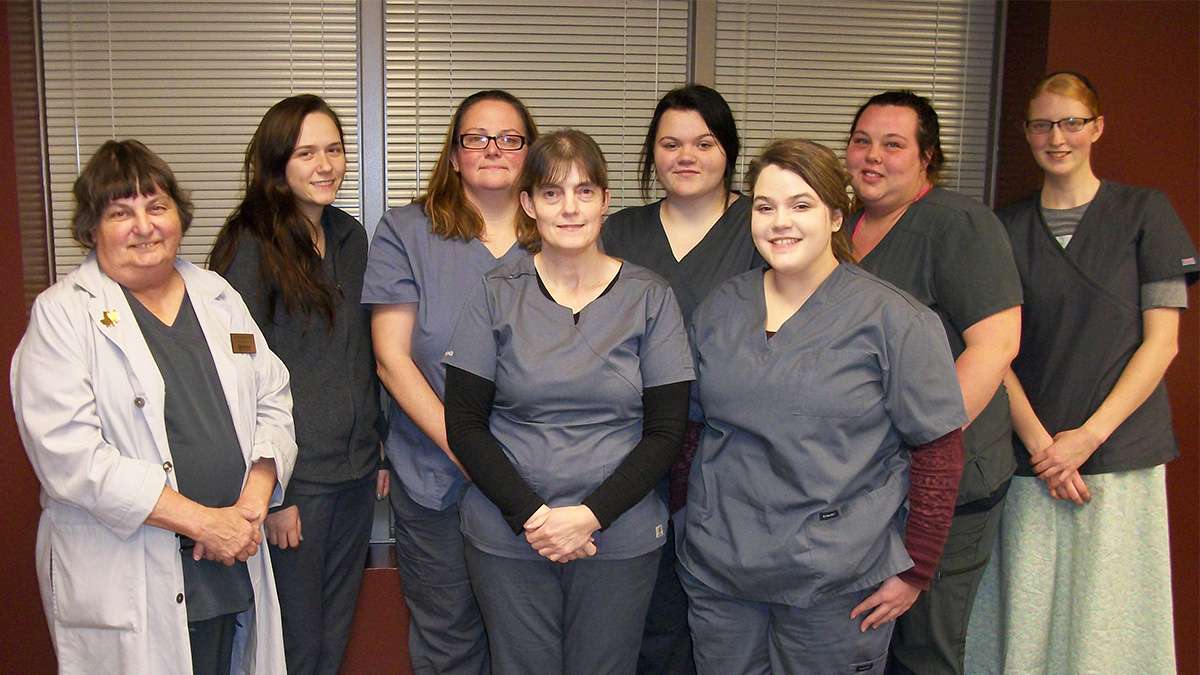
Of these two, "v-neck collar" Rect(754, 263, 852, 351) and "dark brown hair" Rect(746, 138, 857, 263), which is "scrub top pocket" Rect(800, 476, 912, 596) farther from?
"dark brown hair" Rect(746, 138, 857, 263)

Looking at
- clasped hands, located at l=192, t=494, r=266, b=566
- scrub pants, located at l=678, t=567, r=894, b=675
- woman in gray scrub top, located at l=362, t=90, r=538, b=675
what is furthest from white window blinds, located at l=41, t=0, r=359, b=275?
scrub pants, located at l=678, t=567, r=894, b=675

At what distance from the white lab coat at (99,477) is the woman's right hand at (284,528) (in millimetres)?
303

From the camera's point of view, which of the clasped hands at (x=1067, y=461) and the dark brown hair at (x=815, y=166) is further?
the clasped hands at (x=1067, y=461)

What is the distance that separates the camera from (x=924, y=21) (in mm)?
2965

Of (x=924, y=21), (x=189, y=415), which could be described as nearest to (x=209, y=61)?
(x=189, y=415)

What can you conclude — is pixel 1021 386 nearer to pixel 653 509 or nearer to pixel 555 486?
pixel 653 509

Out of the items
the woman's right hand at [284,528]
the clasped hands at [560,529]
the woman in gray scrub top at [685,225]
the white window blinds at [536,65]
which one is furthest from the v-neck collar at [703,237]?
the woman's right hand at [284,528]

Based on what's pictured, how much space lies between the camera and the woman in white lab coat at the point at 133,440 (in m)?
1.59

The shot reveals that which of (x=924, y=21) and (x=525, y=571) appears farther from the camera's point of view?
(x=924, y=21)

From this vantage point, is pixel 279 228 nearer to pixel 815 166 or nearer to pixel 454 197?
pixel 454 197

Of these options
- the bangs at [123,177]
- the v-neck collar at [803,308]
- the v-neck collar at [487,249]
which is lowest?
the v-neck collar at [803,308]

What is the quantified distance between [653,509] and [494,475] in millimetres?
A: 326

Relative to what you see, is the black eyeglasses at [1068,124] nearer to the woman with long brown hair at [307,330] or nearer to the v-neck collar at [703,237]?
the v-neck collar at [703,237]

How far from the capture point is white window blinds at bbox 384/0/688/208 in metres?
2.78
